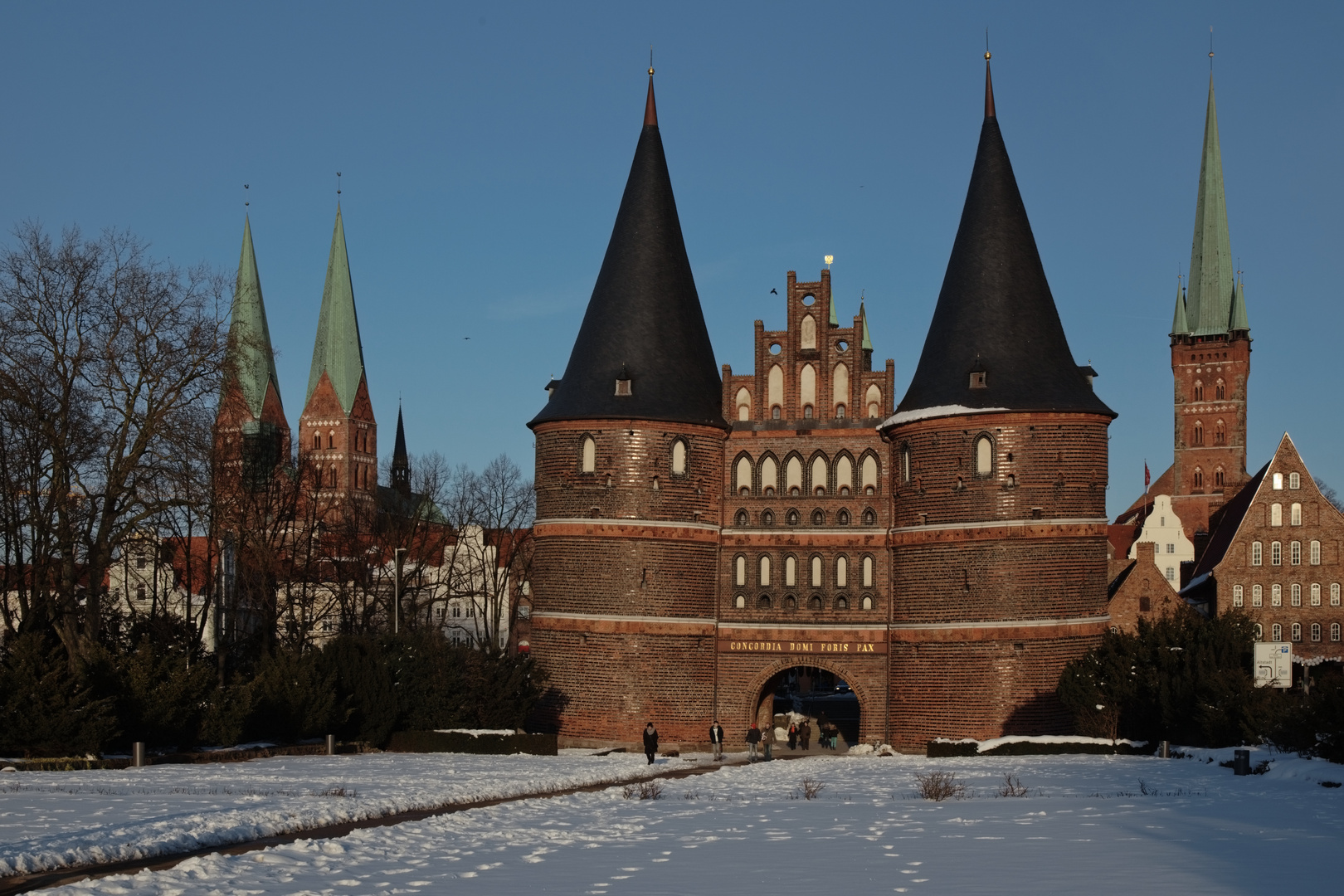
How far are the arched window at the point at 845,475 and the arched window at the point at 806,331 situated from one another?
3.15 m

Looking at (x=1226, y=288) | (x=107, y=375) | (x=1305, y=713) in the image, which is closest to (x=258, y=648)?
(x=107, y=375)

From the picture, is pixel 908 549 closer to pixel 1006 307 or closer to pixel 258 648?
pixel 1006 307

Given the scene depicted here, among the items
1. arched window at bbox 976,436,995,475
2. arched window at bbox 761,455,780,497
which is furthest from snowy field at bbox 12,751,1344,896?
arched window at bbox 761,455,780,497

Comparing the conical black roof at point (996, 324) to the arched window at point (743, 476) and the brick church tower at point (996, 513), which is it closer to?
the brick church tower at point (996, 513)

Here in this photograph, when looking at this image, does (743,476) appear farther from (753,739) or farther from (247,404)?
(247,404)

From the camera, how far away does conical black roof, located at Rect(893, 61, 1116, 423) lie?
3906cm

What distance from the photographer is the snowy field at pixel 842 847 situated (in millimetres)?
12852

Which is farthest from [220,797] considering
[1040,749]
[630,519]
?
[630,519]

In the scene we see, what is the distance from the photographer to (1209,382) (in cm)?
11056

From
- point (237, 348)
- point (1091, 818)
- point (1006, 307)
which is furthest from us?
point (1006, 307)

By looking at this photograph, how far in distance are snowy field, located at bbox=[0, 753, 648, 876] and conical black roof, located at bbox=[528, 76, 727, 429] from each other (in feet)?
41.3

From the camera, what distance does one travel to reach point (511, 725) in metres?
37.0

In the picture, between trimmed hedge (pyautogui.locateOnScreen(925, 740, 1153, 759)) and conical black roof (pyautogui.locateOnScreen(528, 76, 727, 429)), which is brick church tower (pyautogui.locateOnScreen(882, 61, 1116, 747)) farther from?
conical black roof (pyautogui.locateOnScreen(528, 76, 727, 429))

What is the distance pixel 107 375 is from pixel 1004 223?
71.1ft
